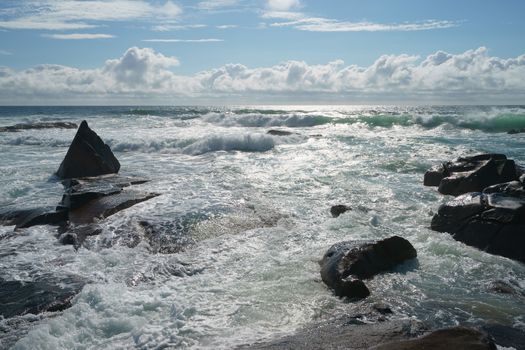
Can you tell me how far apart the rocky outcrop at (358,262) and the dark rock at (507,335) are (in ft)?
4.82

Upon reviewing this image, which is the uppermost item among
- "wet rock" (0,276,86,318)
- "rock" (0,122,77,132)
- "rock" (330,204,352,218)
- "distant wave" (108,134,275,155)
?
"rock" (0,122,77,132)

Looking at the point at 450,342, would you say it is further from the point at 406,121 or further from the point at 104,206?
the point at 406,121

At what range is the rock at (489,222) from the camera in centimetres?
739

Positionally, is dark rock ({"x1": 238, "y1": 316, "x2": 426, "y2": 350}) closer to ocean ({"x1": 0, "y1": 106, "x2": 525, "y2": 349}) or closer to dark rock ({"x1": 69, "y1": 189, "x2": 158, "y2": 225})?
ocean ({"x1": 0, "y1": 106, "x2": 525, "y2": 349})

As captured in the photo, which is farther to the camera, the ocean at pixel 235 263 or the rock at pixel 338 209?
the rock at pixel 338 209

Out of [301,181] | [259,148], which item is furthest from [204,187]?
[259,148]

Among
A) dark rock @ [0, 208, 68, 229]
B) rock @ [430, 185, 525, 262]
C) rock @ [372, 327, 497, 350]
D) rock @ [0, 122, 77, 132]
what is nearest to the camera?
rock @ [372, 327, 497, 350]

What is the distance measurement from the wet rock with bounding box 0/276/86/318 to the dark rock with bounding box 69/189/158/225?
9.51 feet

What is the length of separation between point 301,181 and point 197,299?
8313 mm

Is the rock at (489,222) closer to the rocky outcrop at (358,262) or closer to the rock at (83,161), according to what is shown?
the rocky outcrop at (358,262)

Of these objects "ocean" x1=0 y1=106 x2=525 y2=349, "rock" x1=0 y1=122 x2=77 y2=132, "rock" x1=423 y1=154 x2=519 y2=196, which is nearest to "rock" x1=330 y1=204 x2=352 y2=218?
"ocean" x1=0 y1=106 x2=525 y2=349

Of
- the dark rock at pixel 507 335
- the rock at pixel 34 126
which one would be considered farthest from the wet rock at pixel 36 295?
the rock at pixel 34 126

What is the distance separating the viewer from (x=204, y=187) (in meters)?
12.2

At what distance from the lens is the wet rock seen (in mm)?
5363
